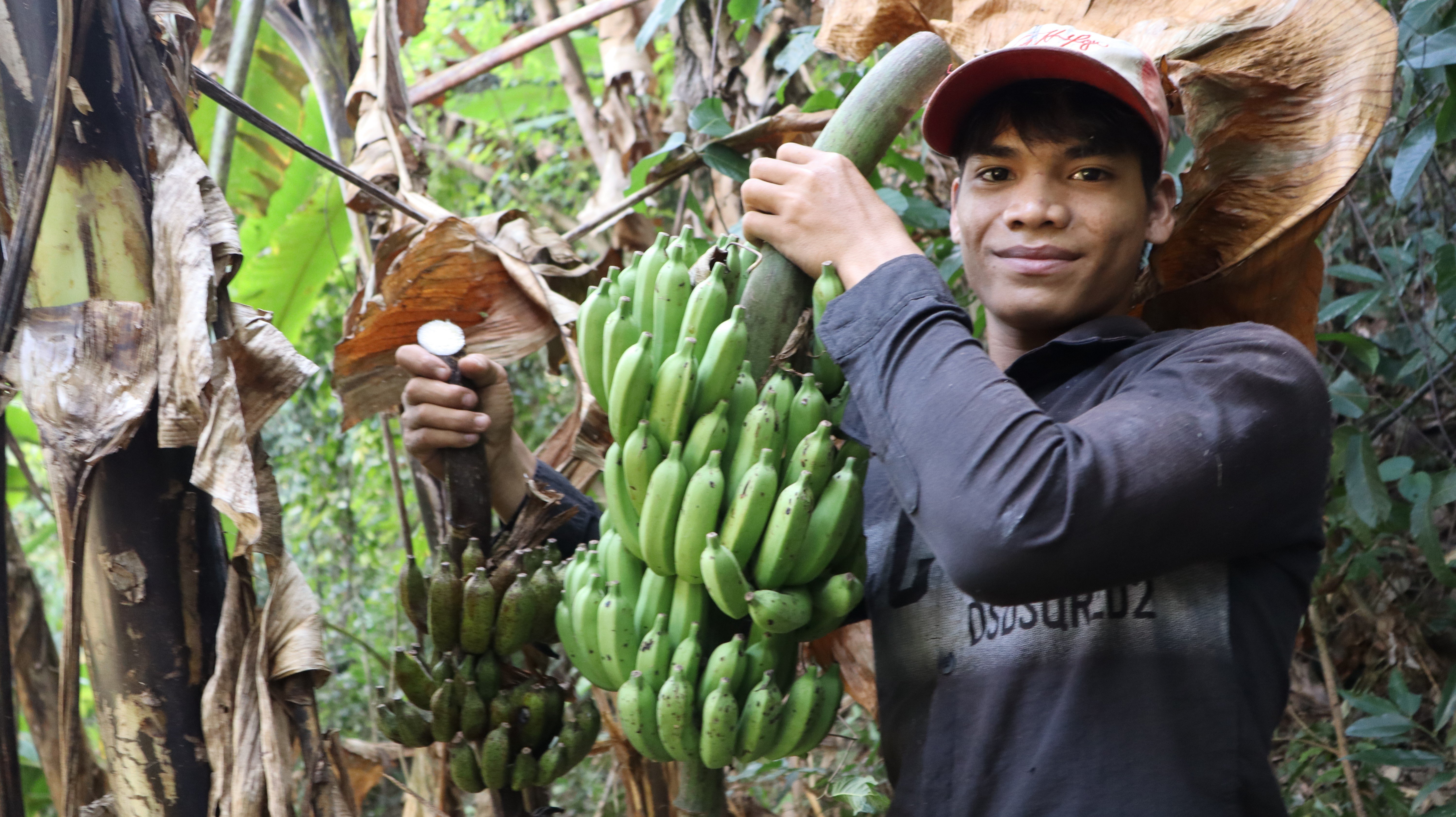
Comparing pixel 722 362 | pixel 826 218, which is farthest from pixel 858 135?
pixel 722 362

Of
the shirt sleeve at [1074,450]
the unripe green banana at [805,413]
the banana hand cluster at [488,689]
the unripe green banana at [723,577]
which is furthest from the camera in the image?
the banana hand cluster at [488,689]

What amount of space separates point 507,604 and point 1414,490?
6.43 feet

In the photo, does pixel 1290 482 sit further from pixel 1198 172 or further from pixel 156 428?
pixel 156 428

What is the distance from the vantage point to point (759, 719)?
4.46 feet

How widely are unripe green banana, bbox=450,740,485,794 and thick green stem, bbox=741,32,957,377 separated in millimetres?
744

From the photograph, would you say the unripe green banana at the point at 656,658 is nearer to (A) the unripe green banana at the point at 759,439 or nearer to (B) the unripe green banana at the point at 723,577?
(B) the unripe green banana at the point at 723,577

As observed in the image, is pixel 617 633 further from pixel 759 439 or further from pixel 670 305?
pixel 670 305

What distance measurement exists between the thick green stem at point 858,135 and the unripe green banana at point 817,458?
0.14 meters

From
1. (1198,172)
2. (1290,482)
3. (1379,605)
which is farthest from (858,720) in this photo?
(1290,482)

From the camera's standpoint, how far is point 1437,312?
2.74 m

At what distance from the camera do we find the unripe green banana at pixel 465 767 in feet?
5.37


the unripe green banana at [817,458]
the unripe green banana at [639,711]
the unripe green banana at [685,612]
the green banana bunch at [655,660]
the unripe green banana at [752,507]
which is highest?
the unripe green banana at [817,458]

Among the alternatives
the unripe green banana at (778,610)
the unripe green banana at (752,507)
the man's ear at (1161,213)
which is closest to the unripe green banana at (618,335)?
the unripe green banana at (752,507)

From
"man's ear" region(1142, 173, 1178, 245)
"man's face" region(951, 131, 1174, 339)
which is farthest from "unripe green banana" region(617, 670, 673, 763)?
"man's ear" region(1142, 173, 1178, 245)
